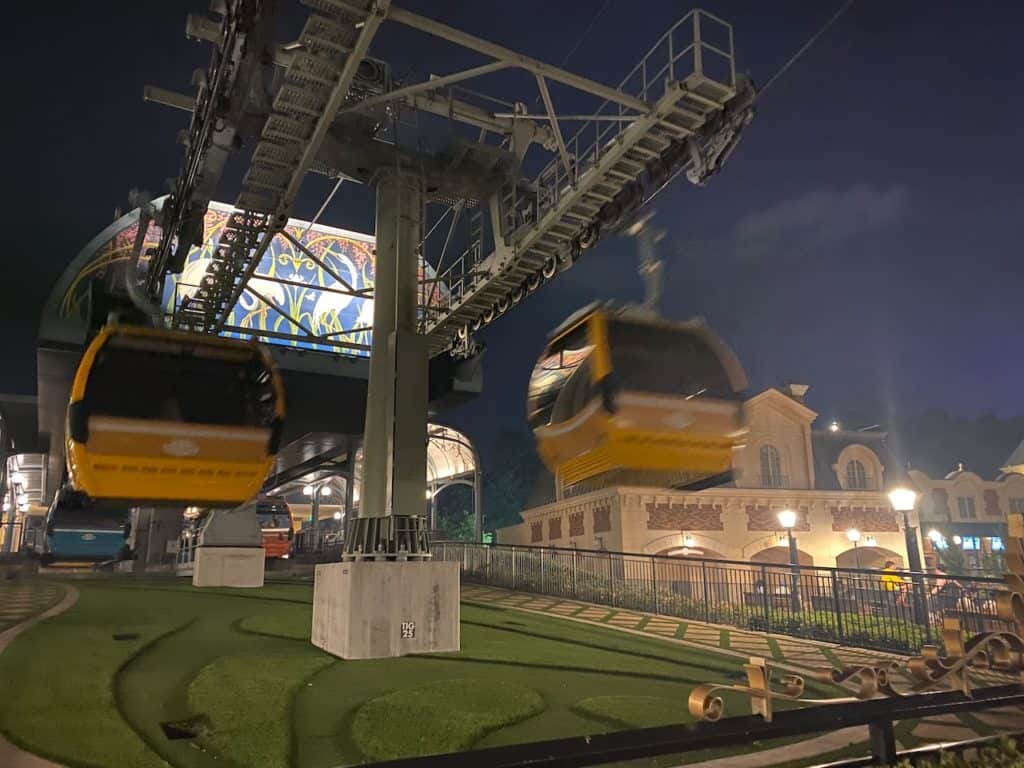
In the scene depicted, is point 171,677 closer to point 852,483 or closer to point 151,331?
point 151,331

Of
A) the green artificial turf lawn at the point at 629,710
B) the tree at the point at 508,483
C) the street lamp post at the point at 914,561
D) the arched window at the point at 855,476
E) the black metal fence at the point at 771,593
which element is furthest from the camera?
the tree at the point at 508,483

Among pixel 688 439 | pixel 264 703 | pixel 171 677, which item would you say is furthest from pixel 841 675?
pixel 171 677

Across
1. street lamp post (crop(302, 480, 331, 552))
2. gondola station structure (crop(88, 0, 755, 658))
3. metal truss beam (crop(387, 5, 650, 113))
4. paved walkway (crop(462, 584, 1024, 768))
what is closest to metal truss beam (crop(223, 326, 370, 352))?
gondola station structure (crop(88, 0, 755, 658))

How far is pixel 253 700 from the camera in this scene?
6699 mm

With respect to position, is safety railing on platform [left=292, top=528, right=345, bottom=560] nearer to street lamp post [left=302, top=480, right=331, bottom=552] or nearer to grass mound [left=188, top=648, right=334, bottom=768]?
street lamp post [left=302, top=480, right=331, bottom=552]

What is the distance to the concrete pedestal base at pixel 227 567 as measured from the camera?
1936 centimetres

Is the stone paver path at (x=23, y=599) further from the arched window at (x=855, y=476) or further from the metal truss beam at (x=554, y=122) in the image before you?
the arched window at (x=855, y=476)

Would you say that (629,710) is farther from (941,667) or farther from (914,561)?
(914,561)

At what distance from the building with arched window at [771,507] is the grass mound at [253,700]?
17.4 metres

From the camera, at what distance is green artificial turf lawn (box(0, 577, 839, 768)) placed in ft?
17.8

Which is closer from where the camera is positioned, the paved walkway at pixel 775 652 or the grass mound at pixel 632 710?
the paved walkway at pixel 775 652

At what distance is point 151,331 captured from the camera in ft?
18.3

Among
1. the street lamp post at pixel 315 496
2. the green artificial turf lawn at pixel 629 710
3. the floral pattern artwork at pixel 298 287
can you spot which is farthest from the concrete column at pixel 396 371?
the street lamp post at pixel 315 496

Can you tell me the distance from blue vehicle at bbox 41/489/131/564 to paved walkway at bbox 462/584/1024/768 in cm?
1812
